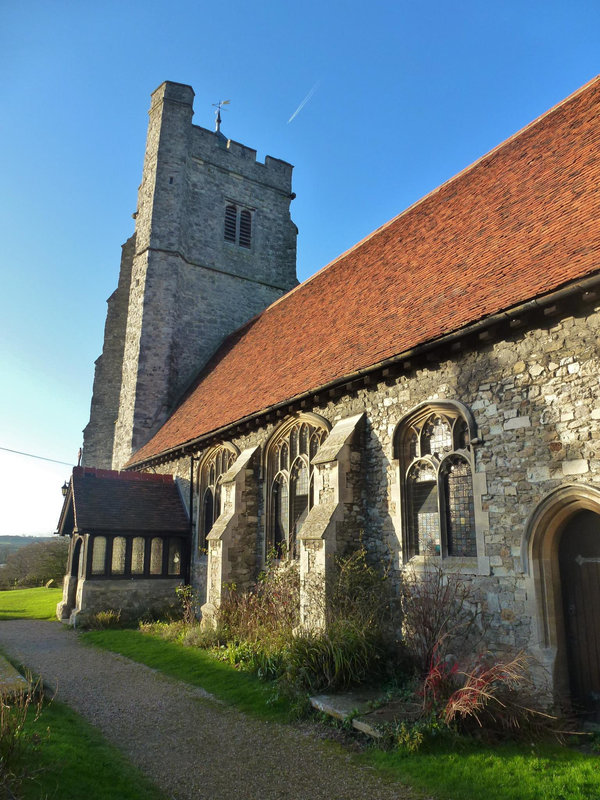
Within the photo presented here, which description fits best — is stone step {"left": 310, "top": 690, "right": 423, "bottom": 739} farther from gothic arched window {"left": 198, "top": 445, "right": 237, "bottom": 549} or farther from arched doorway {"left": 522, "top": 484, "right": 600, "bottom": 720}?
gothic arched window {"left": 198, "top": 445, "right": 237, "bottom": 549}

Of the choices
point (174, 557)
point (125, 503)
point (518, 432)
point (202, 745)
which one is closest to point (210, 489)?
point (174, 557)

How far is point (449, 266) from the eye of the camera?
33.6ft

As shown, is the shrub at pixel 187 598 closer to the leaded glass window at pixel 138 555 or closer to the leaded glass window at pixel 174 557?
the leaded glass window at pixel 174 557

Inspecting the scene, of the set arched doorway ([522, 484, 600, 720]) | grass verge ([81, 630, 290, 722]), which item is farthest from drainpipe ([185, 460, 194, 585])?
arched doorway ([522, 484, 600, 720])

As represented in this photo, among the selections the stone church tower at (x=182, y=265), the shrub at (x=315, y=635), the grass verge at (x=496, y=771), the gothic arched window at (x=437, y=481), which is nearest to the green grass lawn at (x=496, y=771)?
the grass verge at (x=496, y=771)

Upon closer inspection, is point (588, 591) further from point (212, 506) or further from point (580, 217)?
point (212, 506)

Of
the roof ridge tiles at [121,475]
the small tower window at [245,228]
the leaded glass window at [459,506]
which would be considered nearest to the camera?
the leaded glass window at [459,506]

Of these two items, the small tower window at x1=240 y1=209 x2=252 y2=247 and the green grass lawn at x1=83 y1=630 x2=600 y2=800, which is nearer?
the green grass lawn at x1=83 y1=630 x2=600 y2=800

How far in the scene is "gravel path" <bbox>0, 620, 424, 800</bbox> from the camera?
510 cm

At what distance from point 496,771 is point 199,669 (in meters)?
5.42

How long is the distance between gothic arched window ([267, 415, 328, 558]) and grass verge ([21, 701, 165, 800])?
546 centimetres

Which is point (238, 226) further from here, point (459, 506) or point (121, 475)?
point (459, 506)

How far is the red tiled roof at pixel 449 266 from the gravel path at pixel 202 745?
539 centimetres

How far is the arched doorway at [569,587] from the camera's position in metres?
6.38
